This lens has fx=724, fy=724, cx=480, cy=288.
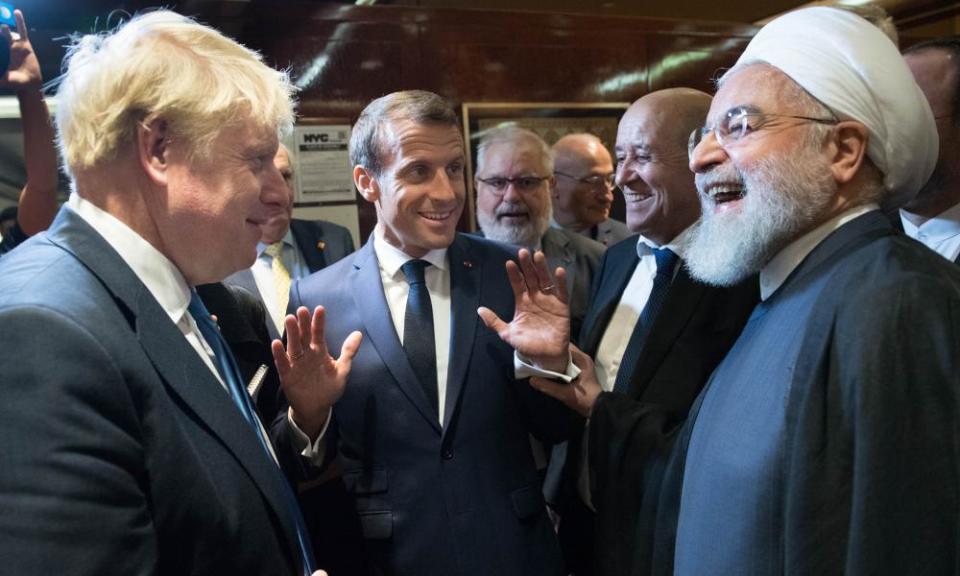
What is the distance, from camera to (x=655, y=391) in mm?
1895

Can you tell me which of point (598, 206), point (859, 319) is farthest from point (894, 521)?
point (598, 206)

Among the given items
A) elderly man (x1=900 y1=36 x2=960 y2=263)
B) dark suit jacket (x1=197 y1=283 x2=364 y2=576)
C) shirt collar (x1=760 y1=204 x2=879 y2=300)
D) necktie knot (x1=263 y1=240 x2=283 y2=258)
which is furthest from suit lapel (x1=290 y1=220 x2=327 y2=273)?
elderly man (x1=900 y1=36 x2=960 y2=263)

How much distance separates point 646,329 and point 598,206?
7.21 feet

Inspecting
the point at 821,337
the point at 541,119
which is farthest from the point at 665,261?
the point at 541,119

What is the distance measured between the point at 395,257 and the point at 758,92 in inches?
40.1

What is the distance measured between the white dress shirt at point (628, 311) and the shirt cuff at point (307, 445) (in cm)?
83

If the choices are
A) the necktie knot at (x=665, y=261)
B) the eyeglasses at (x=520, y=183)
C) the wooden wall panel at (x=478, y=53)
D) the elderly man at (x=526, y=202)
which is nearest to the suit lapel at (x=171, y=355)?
the necktie knot at (x=665, y=261)

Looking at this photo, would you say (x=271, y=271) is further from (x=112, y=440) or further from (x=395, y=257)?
(x=112, y=440)

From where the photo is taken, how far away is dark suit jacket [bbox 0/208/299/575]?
2.75ft

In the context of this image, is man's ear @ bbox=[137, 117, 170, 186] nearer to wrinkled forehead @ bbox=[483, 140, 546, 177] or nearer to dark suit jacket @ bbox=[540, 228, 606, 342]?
dark suit jacket @ bbox=[540, 228, 606, 342]

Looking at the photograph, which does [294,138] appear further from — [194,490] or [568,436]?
[194,490]

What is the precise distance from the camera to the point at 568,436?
199 cm

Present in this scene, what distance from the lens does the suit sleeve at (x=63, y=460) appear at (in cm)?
83

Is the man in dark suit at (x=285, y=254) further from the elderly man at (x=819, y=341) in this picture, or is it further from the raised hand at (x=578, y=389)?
the elderly man at (x=819, y=341)
